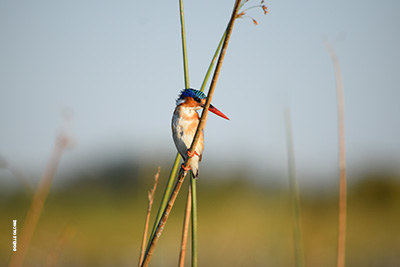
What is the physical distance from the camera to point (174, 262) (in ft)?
22.2

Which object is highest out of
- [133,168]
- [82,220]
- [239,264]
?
[133,168]

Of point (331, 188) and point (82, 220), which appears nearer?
point (331, 188)

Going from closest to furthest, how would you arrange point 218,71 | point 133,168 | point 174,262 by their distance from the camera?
point 218,71 < point 174,262 < point 133,168

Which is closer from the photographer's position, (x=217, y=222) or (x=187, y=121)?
(x=187, y=121)

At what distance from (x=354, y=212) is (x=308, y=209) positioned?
3.35 ft

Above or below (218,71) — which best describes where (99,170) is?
above

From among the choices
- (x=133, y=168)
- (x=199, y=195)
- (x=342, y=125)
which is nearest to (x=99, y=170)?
(x=133, y=168)

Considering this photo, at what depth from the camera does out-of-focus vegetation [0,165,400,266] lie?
677 centimetres

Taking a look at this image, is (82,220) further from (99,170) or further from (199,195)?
(199,195)

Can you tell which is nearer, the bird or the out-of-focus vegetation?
the bird

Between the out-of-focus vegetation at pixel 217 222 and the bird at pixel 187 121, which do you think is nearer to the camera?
the bird at pixel 187 121

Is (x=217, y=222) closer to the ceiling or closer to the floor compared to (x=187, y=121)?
closer to the ceiling

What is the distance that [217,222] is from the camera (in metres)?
8.02

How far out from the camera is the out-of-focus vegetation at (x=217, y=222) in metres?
6.77
